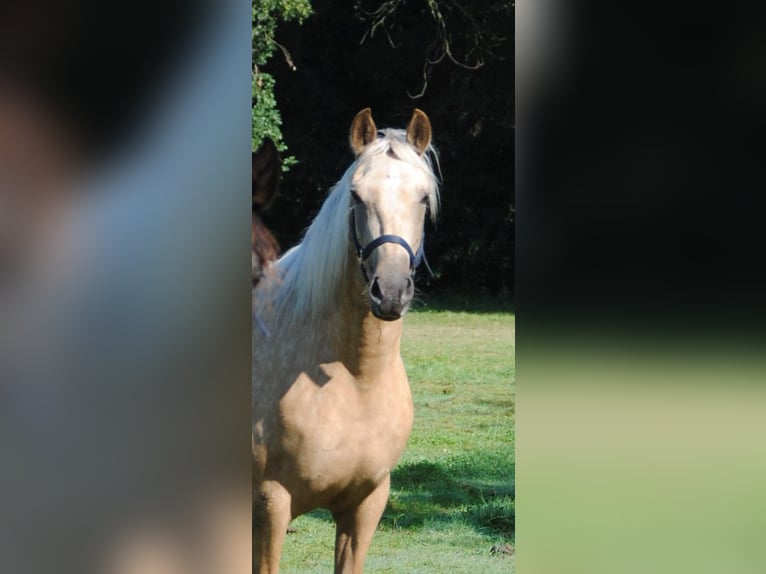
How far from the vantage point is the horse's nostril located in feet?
16.3

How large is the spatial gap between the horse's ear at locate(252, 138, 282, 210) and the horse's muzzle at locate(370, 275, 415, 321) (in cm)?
63

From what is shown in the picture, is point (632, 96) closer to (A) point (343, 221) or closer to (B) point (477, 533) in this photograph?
(A) point (343, 221)

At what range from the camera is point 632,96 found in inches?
215

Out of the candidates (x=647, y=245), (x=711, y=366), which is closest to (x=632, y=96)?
(x=647, y=245)

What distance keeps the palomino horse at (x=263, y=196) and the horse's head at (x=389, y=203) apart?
37 cm

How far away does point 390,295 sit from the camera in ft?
16.3

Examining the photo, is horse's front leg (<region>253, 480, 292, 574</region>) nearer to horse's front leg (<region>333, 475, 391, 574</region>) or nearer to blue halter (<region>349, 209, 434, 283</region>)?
horse's front leg (<region>333, 475, 391, 574</region>)

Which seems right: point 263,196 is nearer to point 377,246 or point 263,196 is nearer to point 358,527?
point 377,246

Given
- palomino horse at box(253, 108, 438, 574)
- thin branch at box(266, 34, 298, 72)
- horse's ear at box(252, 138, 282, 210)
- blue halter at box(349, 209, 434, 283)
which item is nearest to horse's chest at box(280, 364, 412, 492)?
palomino horse at box(253, 108, 438, 574)

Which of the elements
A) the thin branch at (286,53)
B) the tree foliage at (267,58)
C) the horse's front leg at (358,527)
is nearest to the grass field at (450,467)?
the horse's front leg at (358,527)

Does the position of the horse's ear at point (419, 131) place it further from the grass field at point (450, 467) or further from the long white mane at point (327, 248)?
the grass field at point (450, 467)

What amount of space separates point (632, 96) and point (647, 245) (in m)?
0.75

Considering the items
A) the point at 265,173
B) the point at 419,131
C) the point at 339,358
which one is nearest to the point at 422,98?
the point at 419,131

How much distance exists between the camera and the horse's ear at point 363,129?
4.95 meters
